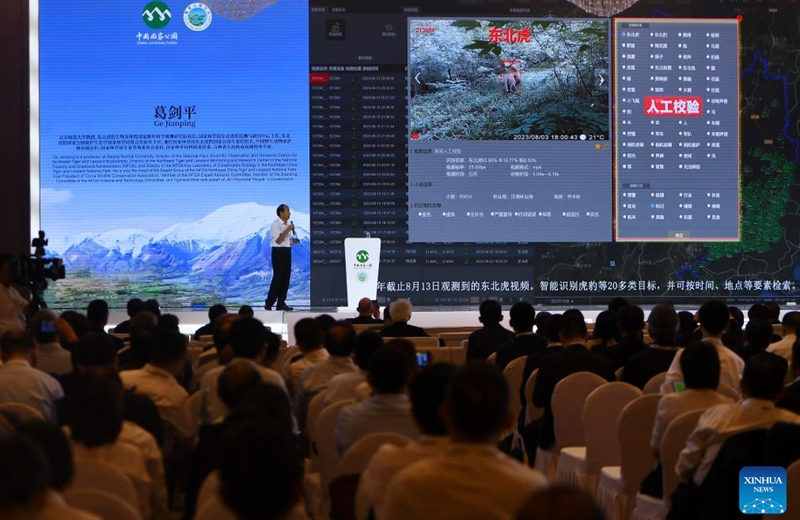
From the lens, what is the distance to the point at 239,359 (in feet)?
13.7

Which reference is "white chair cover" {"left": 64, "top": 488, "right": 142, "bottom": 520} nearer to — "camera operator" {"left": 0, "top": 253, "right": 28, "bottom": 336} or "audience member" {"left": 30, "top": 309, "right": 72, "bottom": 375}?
"audience member" {"left": 30, "top": 309, "right": 72, "bottom": 375}

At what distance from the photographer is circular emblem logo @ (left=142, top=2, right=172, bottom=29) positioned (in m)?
11.3

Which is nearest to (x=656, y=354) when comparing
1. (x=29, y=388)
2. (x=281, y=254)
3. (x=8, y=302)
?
(x=29, y=388)

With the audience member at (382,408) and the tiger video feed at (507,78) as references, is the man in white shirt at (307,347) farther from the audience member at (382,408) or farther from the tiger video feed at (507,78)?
the tiger video feed at (507,78)

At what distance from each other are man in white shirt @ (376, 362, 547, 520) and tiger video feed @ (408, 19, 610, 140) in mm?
9281

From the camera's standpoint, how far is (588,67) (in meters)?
11.5

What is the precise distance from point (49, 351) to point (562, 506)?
4.41 meters

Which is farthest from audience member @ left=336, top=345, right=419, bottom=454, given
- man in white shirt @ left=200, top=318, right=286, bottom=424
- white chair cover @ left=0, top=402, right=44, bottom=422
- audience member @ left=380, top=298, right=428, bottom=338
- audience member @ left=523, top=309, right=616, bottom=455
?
audience member @ left=380, top=298, right=428, bottom=338

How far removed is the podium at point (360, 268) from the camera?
10664mm

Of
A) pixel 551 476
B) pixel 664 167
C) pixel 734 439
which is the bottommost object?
pixel 551 476

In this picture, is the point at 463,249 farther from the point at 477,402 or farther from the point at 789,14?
the point at 477,402

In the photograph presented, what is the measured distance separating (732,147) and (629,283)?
77.1 inches

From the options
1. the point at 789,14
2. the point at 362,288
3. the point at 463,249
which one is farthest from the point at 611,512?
the point at 789,14

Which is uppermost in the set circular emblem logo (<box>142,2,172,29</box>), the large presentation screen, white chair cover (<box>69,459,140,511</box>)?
circular emblem logo (<box>142,2,172,29</box>)
